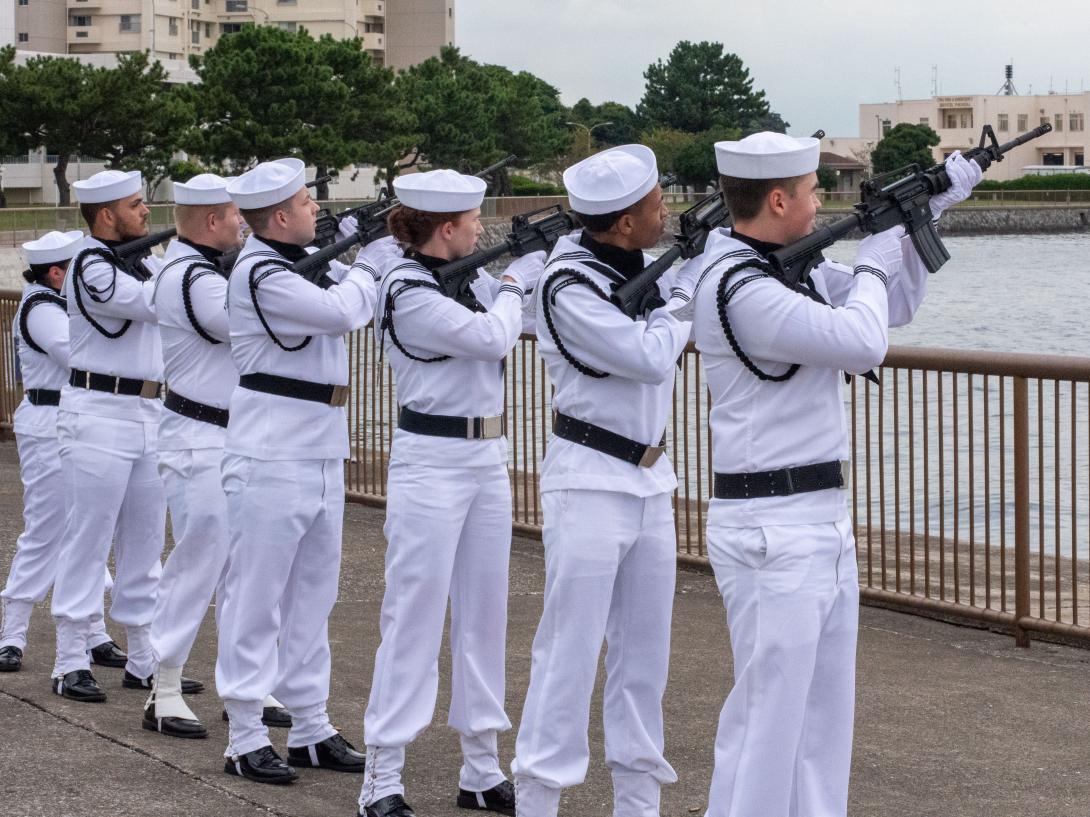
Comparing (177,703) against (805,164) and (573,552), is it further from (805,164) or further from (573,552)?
(805,164)

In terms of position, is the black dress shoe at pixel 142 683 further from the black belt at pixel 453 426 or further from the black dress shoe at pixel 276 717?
the black belt at pixel 453 426

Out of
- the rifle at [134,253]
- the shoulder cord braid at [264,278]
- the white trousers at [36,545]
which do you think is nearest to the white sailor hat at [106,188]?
the rifle at [134,253]

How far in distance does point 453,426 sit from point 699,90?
137814mm

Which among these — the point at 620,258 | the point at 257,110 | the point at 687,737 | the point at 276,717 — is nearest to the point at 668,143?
the point at 257,110

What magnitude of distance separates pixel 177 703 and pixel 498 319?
1.94 metres

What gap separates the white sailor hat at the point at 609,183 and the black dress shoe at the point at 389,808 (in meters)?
1.86

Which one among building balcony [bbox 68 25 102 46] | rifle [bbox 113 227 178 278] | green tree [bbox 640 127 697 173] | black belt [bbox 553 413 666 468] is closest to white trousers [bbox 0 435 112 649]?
rifle [bbox 113 227 178 278]

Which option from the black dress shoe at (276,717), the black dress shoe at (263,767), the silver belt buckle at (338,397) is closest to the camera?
the black dress shoe at (263,767)

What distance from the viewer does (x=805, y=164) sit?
4539 millimetres

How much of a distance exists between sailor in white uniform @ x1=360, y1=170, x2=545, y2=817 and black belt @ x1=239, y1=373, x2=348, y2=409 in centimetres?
38

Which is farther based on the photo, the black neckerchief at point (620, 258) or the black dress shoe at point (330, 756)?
the black dress shoe at point (330, 756)

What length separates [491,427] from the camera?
5723mm

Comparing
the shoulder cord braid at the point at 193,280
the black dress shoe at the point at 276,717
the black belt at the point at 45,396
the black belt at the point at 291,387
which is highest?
the shoulder cord braid at the point at 193,280

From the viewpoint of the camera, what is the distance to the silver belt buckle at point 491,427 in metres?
5.70
